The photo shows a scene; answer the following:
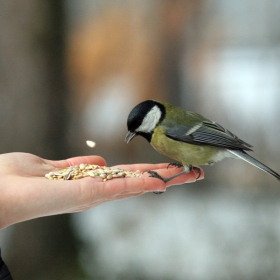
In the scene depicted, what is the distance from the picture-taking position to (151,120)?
0.92 m

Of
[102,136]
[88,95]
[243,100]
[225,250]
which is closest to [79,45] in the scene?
[88,95]

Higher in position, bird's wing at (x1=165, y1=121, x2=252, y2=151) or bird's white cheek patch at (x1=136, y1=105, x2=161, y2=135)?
bird's white cheek patch at (x1=136, y1=105, x2=161, y2=135)

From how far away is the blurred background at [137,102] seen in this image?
1223 mm

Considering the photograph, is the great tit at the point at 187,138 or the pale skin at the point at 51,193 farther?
the great tit at the point at 187,138

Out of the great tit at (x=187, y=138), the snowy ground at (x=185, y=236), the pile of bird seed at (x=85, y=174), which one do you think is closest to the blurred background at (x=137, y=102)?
the snowy ground at (x=185, y=236)

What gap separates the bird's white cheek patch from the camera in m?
0.90

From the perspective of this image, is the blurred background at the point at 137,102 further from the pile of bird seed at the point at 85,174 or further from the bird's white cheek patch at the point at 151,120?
the pile of bird seed at the point at 85,174

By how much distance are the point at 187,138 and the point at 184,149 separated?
29mm

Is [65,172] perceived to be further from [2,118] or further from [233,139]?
[2,118]

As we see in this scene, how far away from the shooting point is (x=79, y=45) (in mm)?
1316

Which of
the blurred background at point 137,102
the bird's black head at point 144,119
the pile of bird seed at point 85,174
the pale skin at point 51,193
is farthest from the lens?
the blurred background at point 137,102

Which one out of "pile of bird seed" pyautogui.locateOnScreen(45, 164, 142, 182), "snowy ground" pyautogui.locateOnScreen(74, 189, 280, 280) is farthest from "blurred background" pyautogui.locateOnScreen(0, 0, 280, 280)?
"pile of bird seed" pyautogui.locateOnScreen(45, 164, 142, 182)

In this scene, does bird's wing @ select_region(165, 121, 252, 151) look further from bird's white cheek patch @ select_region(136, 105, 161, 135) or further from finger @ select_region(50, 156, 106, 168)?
finger @ select_region(50, 156, 106, 168)

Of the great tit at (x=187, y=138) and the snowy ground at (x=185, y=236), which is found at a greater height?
the great tit at (x=187, y=138)
